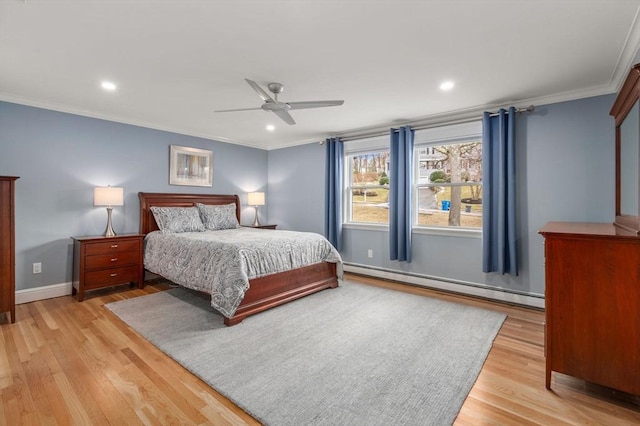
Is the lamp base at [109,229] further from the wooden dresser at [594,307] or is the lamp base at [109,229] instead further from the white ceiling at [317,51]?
the wooden dresser at [594,307]

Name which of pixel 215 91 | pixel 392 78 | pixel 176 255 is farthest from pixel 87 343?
pixel 392 78

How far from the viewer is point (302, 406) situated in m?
1.75

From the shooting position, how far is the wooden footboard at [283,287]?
3104 millimetres

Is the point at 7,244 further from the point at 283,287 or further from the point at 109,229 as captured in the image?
the point at 283,287

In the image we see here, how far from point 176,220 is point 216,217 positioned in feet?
2.14

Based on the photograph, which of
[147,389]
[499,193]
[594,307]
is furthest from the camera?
[499,193]

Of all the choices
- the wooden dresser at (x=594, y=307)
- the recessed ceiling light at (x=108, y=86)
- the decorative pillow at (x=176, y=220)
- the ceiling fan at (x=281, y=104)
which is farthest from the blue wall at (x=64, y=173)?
the wooden dresser at (x=594, y=307)

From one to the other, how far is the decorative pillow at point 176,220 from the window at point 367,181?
249 cm

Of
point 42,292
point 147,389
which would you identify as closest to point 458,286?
point 147,389

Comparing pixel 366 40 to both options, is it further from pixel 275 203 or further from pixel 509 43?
pixel 275 203

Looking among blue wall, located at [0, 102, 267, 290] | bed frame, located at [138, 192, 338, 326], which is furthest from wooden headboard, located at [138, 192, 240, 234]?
blue wall, located at [0, 102, 267, 290]

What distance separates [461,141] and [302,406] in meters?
3.67

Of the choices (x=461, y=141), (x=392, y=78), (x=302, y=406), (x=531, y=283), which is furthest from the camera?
(x=461, y=141)

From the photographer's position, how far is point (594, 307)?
5.93 feet
